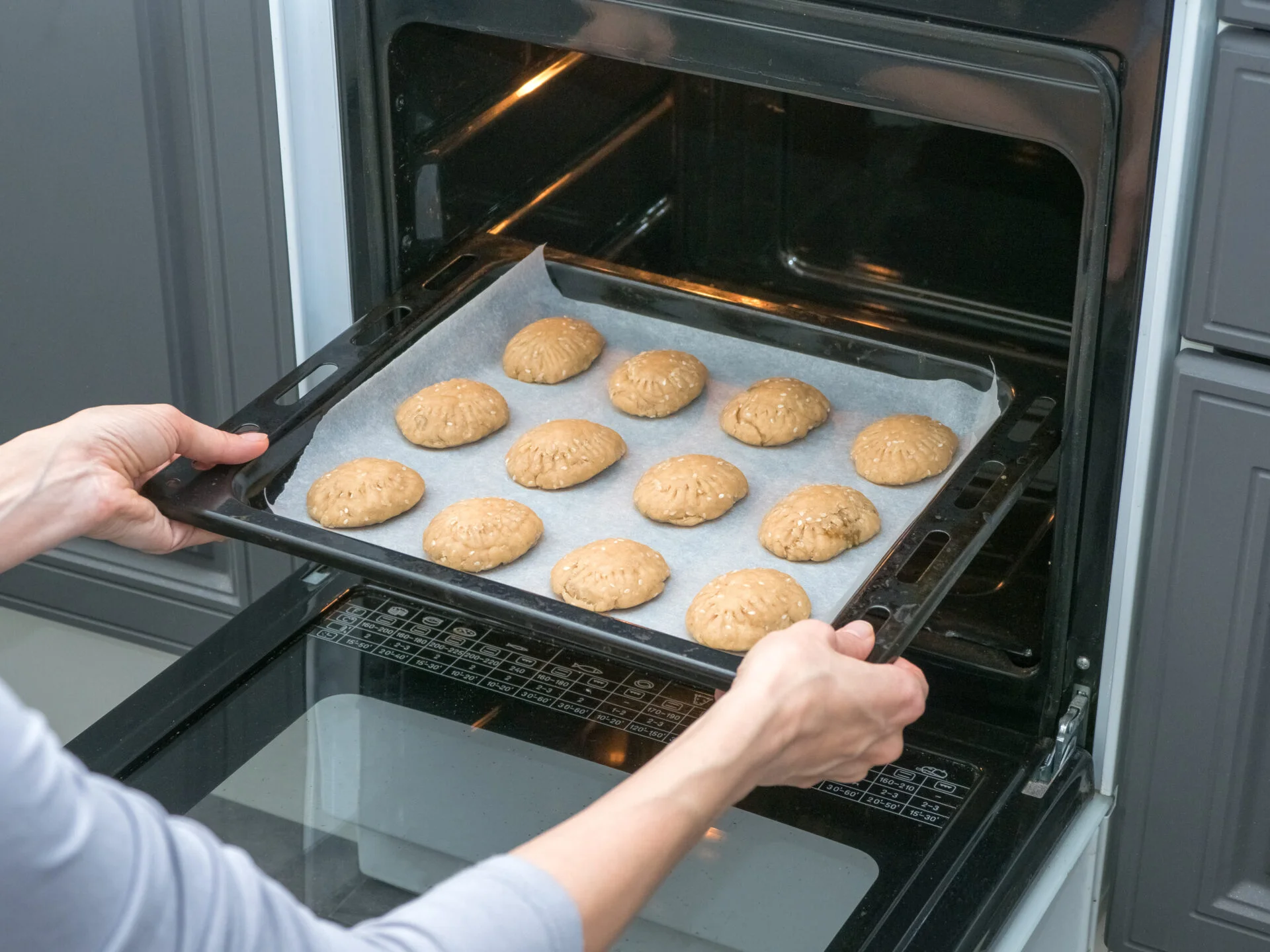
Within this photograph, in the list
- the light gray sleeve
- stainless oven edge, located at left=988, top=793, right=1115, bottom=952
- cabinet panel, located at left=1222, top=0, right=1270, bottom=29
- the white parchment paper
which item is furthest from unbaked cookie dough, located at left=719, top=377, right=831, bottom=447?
the light gray sleeve

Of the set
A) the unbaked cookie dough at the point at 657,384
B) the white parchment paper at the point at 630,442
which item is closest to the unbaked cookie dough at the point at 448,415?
the white parchment paper at the point at 630,442

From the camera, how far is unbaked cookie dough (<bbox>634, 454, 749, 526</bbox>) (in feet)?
4.19

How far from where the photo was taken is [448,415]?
4.43ft

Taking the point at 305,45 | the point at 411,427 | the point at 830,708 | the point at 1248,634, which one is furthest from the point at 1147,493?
the point at 305,45

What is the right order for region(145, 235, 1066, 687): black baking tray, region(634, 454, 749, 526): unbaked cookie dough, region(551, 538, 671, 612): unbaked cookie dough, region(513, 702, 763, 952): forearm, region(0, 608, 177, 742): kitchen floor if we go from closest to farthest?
region(513, 702, 763, 952): forearm → region(145, 235, 1066, 687): black baking tray → region(551, 538, 671, 612): unbaked cookie dough → region(634, 454, 749, 526): unbaked cookie dough → region(0, 608, 177, 742): kitchen floor

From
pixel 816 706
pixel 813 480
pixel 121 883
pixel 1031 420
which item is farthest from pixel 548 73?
pixel 121 883

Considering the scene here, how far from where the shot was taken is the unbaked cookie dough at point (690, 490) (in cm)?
128

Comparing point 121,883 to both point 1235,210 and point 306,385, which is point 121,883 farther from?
point 306,385

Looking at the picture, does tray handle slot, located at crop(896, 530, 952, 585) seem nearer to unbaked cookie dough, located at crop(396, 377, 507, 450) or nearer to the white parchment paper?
the white parchment paper

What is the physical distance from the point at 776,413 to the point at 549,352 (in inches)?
9.1

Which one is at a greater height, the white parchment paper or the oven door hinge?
the white parchment paper

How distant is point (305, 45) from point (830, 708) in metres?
0.74

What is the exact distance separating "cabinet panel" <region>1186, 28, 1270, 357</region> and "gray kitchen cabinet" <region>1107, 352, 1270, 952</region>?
0.13ft

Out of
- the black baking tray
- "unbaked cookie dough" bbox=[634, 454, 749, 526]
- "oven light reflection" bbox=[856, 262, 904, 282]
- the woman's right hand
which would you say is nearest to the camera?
the woman's right hand
